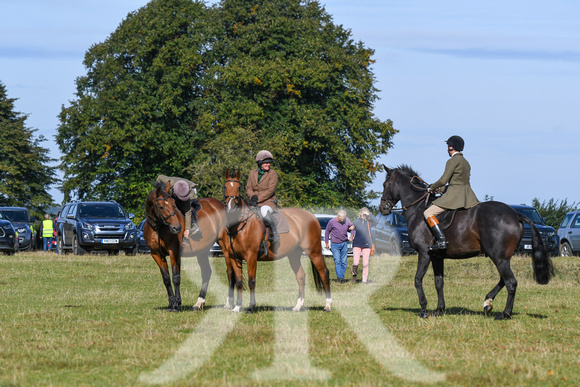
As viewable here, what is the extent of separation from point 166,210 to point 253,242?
1483mm

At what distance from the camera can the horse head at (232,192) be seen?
13133 mm

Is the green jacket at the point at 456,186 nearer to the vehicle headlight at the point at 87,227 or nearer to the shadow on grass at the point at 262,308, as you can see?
the shadow on grass at the point at 262,308

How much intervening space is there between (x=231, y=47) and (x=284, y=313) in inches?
1293

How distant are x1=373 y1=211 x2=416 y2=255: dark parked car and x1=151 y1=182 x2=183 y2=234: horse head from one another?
20.4m

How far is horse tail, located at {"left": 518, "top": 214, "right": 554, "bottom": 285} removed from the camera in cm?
1309

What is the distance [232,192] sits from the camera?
13.2 m

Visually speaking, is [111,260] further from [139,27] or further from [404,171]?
[139,27]

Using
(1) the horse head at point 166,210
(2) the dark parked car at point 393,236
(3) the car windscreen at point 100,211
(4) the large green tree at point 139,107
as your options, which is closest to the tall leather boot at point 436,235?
(1) the horse head at point 166,210

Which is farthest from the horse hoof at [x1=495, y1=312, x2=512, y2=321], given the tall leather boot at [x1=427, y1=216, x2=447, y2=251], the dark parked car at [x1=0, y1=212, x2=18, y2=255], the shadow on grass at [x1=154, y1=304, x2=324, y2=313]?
the dark parked car at [x1=0, y1=212, x2=18, y2=255]

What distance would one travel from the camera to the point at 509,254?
1284 centimetres

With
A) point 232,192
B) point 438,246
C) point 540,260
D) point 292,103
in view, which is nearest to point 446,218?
point 438,246

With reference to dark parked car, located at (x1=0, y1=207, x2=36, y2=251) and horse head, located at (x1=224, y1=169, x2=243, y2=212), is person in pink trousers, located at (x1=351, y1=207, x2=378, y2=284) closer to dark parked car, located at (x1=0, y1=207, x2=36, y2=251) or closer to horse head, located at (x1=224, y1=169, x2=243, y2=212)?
horse head, located at (x1=224, y1=169, x2=243, y2=212)

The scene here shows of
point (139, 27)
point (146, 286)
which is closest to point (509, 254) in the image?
point (146, 286)

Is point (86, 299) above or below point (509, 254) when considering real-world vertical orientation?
below
